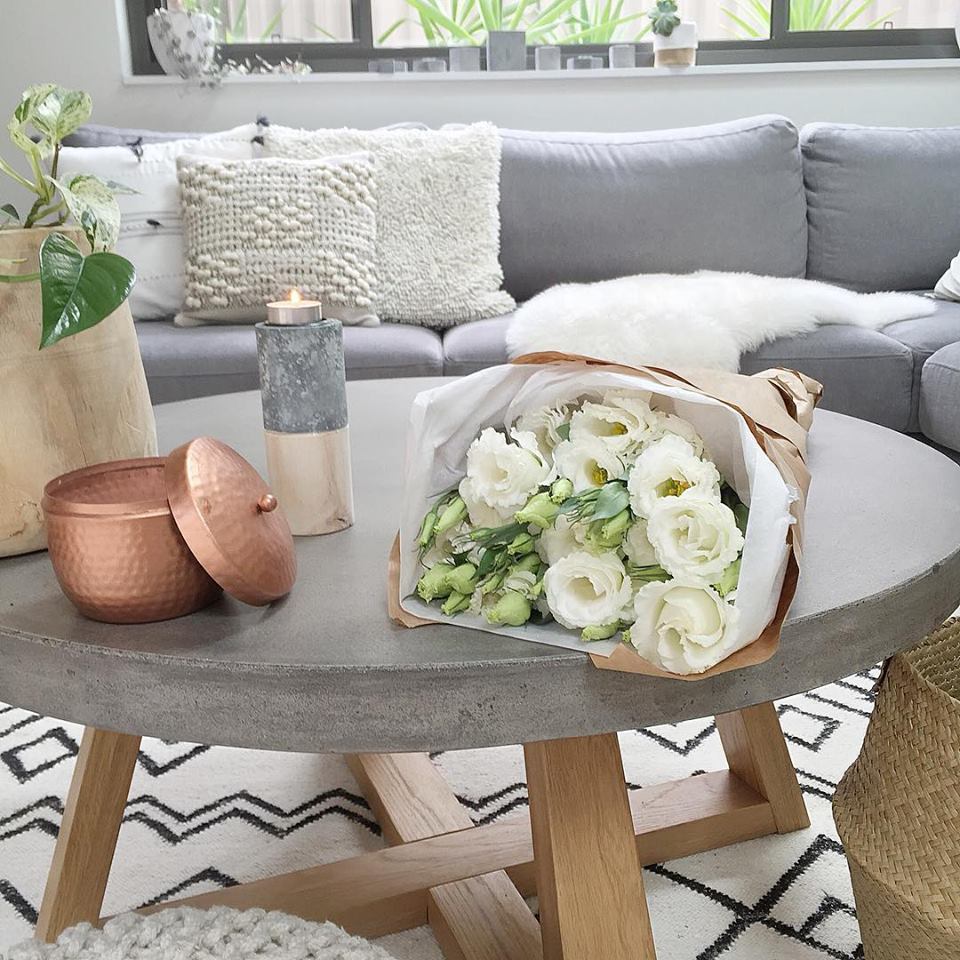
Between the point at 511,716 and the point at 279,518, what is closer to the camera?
the point at 511,716

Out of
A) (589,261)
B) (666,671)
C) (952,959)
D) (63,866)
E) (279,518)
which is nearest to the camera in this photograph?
(666,671)

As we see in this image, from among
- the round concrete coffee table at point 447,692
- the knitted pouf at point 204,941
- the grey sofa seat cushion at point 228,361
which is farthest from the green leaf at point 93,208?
the grey sofa seat cushion at point 228,361

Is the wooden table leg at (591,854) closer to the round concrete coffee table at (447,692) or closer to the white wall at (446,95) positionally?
the round concrete coffee table at (447,692)

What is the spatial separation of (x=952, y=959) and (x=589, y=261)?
210 cm

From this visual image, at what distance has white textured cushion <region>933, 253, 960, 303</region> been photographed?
268cm

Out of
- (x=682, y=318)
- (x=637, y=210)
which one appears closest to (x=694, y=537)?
(x=682, y=318)

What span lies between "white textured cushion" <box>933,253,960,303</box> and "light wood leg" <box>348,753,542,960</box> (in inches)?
77.3

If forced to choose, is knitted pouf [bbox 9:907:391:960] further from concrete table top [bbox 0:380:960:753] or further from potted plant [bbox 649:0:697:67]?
potted plant [bbox 649:0:697:67]

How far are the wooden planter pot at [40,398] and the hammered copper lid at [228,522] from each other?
0.57 feet

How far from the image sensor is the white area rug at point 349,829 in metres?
1.15

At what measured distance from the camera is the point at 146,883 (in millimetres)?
1256

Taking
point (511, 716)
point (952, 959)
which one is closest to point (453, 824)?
point (952, 959)

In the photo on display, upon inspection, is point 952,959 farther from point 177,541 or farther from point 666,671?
point 177,541

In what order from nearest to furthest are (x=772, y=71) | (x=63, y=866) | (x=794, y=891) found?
1. (x=63, y=866)
2. (x=794, y=891)
3. (x=772, y=71)
